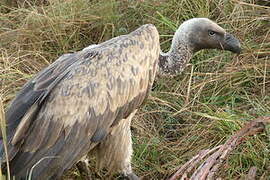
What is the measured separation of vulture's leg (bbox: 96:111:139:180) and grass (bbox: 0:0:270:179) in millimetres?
350

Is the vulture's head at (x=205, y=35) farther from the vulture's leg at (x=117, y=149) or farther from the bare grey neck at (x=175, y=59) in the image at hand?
the vulture's leg at (x=117, y=149)

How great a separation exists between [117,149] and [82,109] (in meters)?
0.44

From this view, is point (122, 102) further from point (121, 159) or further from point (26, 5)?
point (26, 5)

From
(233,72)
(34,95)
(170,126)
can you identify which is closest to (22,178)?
(34,95)

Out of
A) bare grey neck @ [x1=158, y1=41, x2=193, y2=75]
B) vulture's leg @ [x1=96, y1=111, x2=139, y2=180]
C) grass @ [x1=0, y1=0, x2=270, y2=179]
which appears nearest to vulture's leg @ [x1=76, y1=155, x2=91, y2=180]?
vulture's leg @ [x1=96, y1=111, x2=139, y2=180]

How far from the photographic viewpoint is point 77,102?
3.62 m

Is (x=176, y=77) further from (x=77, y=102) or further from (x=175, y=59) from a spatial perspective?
(x=77, y=102)

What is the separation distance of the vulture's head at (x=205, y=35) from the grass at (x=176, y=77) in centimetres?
30

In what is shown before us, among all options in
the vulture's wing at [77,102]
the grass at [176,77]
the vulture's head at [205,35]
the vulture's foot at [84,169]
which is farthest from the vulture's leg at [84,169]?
the vulture's head at [205,35]

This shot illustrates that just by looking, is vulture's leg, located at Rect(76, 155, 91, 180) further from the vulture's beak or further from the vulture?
the vulture's beak

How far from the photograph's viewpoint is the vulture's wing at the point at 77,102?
3463 millimetres

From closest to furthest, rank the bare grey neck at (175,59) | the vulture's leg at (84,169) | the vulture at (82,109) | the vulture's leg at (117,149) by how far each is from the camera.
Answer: the vulture at (82,109) → the vulture's leg at (117,149) → the vulture's leg at (84,169) → the bare grey neck at (175,59)

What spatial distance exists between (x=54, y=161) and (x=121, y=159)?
2.25ft

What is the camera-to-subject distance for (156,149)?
4.49 meters
